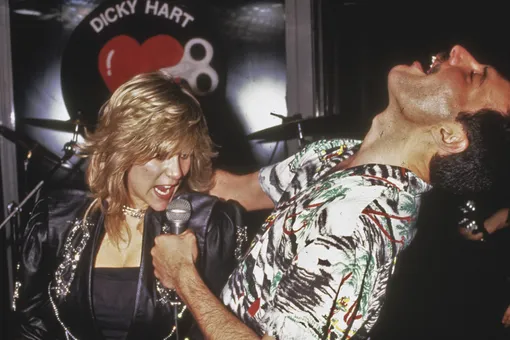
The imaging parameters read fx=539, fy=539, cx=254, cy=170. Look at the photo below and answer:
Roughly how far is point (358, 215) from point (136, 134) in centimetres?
100

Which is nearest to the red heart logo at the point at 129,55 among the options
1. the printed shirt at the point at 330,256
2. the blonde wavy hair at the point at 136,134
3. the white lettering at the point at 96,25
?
the white lettering at the point at 96,25

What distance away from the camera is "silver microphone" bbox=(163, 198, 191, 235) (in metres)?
1.91

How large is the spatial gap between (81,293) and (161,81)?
0.86 m

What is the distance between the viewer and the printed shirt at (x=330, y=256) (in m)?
1.42

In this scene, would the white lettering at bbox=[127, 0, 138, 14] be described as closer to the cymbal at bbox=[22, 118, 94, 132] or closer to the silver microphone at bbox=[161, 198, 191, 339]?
the cymbal at bbox=[22, 118, 94, 132]

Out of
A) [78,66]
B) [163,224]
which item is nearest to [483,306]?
[163,224]

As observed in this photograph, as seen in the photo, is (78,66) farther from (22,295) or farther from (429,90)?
(429,90)

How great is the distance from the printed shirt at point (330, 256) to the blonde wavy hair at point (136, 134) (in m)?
0.54

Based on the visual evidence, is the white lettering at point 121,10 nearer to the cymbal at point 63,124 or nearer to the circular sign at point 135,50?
the circular sign at point 135,50

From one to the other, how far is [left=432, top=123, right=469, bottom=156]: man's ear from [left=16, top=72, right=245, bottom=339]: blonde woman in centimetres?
81

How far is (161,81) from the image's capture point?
6.90 ft

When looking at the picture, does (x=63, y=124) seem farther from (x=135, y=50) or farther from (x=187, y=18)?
(x=187, y=18)

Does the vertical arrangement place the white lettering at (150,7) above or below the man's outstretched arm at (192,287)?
above

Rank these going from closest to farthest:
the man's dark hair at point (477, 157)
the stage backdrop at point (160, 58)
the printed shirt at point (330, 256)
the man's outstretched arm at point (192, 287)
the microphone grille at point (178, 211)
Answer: the printed shirt at point (330, 256)
the man's outstretched arm at point (192, 287)
the man's dark hair at point (477, 157)
the microphone grille at point (178, 211)
the stage backdrop at point (160, 58)
